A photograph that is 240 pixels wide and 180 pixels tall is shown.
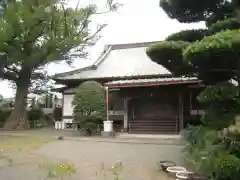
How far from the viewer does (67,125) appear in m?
19.1

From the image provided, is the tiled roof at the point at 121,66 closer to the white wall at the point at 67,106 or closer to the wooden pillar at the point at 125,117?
the white wall at the point at 67,106

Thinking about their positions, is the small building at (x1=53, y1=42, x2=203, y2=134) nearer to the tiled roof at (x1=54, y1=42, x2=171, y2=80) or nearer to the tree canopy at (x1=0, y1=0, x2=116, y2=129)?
the tiled roof at (x1=54, y1=42, x2=171, y2=80)

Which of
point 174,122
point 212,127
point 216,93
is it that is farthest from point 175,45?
point 174,122

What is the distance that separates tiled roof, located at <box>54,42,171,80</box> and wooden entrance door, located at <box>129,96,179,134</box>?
151 cm

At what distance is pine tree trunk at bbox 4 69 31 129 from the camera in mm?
18406

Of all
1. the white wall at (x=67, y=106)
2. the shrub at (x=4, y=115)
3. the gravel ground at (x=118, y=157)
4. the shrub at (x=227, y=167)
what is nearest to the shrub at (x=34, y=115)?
the shrub at (x=4, y=115)

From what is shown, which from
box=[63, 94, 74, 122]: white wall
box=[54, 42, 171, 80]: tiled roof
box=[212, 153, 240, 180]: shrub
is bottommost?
box=[212, 153, 240, 180]: shrub

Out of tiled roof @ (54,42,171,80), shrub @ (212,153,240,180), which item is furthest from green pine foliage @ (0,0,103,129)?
shrub @ (212,153,240,180)

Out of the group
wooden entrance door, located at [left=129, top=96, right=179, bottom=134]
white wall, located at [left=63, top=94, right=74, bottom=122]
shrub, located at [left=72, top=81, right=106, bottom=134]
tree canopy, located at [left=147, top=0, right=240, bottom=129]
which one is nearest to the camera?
tree canopy, located at [left=147, top=0, right=240, bottom=129]

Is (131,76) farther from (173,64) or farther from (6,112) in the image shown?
(6,112)

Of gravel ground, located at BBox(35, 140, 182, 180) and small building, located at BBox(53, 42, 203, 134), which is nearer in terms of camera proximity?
gravel ground, located at BBox(35, 140, 182, 180)

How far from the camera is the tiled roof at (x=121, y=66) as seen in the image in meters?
16.7

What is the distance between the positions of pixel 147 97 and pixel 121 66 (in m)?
4.52

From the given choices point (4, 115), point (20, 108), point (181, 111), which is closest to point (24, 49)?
point (20, 108)
